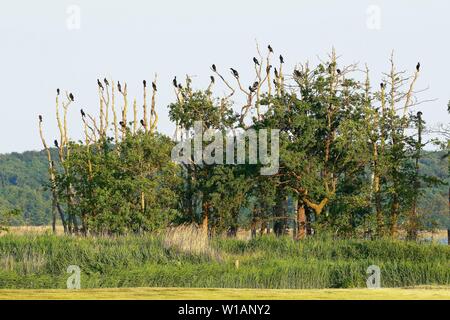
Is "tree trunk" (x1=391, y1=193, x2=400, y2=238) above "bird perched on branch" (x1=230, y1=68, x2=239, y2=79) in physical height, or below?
below

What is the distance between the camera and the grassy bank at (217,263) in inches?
709

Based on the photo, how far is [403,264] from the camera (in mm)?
19125

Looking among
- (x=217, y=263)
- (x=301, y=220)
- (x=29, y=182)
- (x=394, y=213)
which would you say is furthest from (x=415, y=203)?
(x=29, y=182)

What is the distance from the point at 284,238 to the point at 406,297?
12.3 metres

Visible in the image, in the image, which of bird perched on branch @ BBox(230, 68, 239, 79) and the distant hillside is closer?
bird perched on branch @ BBox(230, 68, 239, 79)

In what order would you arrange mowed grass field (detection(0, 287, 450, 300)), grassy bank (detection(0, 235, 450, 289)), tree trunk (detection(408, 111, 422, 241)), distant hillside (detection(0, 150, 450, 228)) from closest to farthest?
mowed grass field (detection(0, 287, 450, 300))
grassy bank (detection(0, 235, 450, 289))
tree trunk (detection(408, 111, 422, 241))
distant hillside (detection(0, 150, 450, 228))

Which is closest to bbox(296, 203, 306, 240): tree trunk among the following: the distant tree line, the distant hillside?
the distant tree line

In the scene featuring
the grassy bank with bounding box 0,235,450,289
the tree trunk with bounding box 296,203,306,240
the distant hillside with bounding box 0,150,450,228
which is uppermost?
the distant hillside with bounding box 0,150,450,228

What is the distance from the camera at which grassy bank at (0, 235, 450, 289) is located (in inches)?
709

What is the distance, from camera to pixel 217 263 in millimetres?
19875

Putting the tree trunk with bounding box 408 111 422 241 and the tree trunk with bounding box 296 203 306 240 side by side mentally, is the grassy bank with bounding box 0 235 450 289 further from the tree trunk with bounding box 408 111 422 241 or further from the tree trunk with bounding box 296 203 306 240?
the tree trunk with bounding box 296 203 306 240

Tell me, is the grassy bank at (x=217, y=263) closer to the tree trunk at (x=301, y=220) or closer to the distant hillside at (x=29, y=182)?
the tree trunk at (x=301, y=220)

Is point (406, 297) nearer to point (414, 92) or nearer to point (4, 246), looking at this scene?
point (4, 246)

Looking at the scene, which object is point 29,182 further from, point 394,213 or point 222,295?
point 222,295
